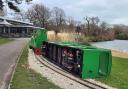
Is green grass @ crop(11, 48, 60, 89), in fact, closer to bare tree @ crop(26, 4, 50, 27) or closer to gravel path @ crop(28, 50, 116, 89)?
gravel path @ crop(28, 50, 116, 89)

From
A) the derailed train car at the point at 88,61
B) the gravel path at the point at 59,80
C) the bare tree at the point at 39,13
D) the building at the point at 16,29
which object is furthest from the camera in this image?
the bare tree at the point at 39,13

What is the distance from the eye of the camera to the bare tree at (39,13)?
121 metres

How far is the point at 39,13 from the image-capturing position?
12200cm

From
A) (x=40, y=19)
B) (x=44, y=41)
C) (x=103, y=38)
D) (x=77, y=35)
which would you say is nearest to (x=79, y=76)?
(x=44, y=41)

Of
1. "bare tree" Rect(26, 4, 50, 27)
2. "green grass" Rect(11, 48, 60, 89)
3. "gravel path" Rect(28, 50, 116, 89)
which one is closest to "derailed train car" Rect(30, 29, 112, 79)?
"gravel path" Rect(28, 50, 116, 89)

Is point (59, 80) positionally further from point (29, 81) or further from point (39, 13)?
point (39, 13)

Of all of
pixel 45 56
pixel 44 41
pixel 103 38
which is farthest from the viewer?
pixel 103 38

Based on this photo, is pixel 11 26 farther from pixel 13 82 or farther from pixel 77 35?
pixel 13 82

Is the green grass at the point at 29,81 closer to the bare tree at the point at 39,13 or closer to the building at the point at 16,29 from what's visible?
the building at the point at 16,29

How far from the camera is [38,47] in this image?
3027 centimetres

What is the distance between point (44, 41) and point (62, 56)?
8.68 meters

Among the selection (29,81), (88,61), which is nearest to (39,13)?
(88,61)

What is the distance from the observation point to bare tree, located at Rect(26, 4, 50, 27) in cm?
12075

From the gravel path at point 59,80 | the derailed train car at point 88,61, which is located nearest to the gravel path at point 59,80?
the gravel path at point 59,80
